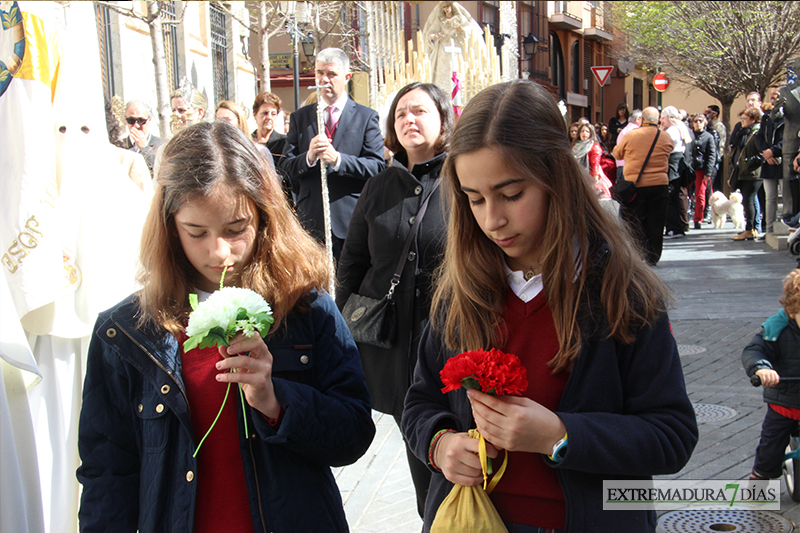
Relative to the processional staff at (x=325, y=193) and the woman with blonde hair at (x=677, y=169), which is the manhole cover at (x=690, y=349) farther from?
the woman with blonde hair at (x=677, y=169)

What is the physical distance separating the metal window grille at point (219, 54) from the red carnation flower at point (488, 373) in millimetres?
19033

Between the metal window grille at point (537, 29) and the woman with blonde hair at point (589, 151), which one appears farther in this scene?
the metal window grille at point (537, 29)

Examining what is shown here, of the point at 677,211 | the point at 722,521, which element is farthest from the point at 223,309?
the point at 677,211

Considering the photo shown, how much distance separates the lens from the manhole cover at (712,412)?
4793mm

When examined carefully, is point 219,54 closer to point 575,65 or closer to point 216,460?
point 216,460

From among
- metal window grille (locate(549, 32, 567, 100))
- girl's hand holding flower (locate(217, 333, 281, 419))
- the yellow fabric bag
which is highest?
metal window grille (locate(549, 32, 567, 100))

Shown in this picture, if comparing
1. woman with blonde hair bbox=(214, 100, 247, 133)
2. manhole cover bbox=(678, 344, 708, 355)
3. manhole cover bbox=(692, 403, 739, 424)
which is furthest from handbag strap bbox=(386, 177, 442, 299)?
manhole cover bbox=(678, 344, 708, 355)

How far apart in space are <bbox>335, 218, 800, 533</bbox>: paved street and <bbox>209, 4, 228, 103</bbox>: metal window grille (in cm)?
1339

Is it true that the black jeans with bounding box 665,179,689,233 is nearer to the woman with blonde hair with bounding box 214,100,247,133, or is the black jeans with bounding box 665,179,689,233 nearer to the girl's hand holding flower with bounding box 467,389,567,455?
the woman with blonde hair with bounding box 214,100,247,133

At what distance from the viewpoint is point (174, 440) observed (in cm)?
197

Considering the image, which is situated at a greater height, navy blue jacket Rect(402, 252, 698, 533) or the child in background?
navy blue jacket Rect(402, 252, 698, 533)

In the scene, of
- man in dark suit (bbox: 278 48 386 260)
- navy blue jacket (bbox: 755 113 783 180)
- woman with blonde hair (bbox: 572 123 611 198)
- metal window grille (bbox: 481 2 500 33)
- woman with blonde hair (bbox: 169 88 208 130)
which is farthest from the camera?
metal window grille (bbox: 481 2 500 33)

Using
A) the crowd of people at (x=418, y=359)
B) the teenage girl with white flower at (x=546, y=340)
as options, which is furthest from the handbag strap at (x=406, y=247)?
the teenage girl with white flower at (x=546, y=340)

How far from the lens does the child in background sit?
12.0ft
